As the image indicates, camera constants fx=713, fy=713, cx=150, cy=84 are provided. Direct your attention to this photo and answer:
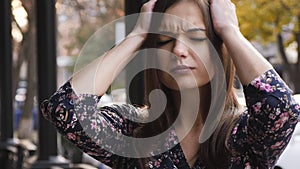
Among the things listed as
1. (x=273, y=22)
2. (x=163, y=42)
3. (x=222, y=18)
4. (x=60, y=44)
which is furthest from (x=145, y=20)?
(x=60, y=44)

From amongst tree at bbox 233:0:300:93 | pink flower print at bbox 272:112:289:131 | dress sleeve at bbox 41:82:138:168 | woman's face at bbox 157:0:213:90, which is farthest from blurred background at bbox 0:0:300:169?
pink flower print at bbox 272:112:289:131

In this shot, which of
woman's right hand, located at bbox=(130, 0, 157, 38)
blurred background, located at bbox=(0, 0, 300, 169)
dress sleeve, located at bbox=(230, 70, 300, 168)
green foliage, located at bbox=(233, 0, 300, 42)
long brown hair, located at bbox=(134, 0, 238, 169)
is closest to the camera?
dress sleeve, located at bbox=(230, 70, 300, 168)

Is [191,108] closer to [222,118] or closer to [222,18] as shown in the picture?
[222,118]

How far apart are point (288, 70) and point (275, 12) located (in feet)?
4.77

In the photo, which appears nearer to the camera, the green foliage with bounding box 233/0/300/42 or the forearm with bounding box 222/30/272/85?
the forearm with bounding box 222/30/272/85

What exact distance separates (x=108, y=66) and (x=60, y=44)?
7084 millimetres

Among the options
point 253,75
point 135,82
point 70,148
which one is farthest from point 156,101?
point 70,148

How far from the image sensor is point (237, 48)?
5.16 feet

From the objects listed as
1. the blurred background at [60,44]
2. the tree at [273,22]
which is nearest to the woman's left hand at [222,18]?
the blurred background at [60,44]

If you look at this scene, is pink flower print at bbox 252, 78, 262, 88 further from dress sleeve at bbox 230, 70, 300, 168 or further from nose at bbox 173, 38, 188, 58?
nose at bbox 173, 38, 188, 58

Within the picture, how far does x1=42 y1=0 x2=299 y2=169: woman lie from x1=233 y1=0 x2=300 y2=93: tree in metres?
4.27

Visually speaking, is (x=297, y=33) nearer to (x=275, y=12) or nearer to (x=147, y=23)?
(x=275, y=12)

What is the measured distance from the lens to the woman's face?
161cm

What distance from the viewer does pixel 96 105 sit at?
5.62 ft
